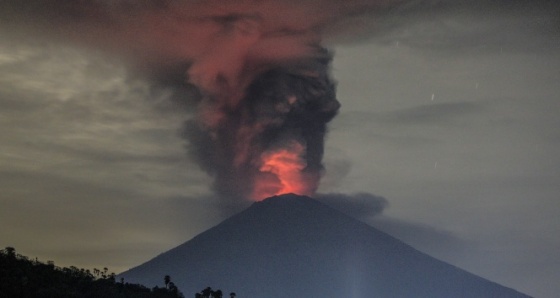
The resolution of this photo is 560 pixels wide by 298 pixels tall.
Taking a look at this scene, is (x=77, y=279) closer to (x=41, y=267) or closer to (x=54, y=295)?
(x=41, y=267)

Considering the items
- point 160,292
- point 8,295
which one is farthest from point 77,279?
point 8,295

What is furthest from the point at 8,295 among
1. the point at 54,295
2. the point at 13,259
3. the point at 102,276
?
the point at 102,276

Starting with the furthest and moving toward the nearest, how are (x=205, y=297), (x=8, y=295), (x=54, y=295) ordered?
(x=205, y=297)
(x=54, y=295)
(x=8, y=295)

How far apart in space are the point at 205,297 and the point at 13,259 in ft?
99.6

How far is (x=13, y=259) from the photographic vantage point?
84562 mm

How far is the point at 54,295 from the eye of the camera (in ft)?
255

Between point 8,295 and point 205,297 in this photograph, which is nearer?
point 8,295

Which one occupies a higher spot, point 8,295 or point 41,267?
point 41,267

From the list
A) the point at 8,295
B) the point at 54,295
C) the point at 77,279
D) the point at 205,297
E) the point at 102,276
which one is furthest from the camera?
the point at 205,297

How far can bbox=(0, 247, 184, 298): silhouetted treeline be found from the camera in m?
→ 76.1

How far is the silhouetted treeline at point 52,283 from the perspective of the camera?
7612 centimetres

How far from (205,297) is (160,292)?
1087 cm

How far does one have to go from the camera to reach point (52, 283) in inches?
3270

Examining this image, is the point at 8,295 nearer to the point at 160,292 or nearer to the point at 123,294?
the point at 123,294
